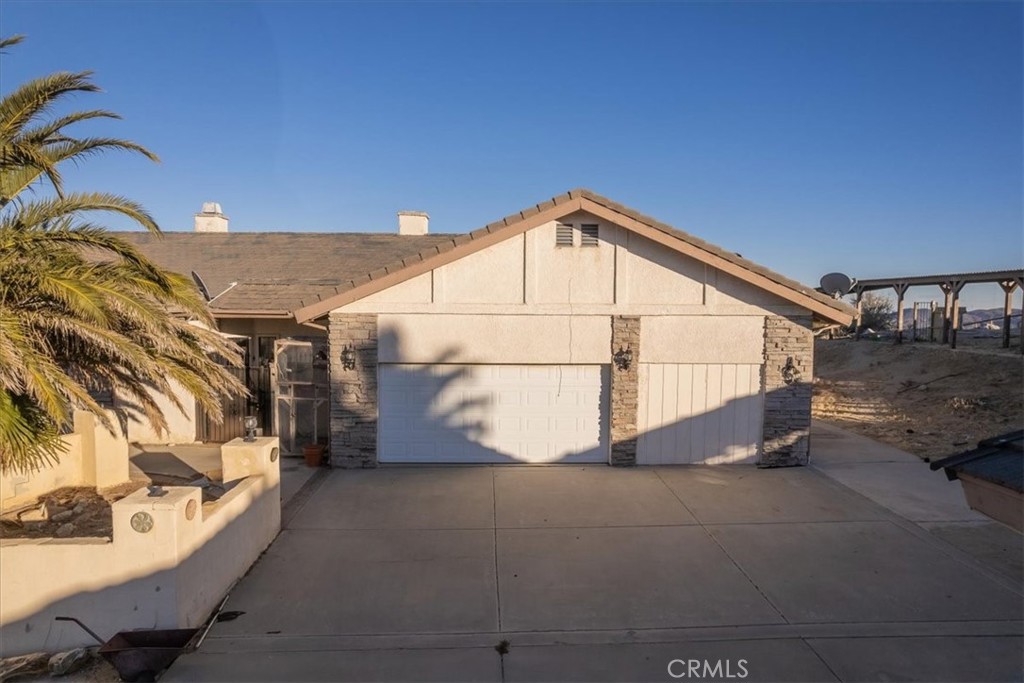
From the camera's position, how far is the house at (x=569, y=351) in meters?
9.89

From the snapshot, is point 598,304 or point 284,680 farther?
point 598,304

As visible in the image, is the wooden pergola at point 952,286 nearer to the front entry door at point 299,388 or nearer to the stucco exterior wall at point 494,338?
the stucco exterior wall at point 494,338

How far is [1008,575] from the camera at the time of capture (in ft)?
19.9

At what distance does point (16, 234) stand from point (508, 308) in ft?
21.2

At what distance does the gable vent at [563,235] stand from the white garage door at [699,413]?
8.40 ft

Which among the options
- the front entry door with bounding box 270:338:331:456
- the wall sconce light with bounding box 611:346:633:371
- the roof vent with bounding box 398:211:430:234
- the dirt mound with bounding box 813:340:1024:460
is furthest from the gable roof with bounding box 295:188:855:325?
the roof vent with bounding box 398:211:430:234

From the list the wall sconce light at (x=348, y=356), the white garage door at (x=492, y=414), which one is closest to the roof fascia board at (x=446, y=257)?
the wall sconce light at (x=348, y=356)

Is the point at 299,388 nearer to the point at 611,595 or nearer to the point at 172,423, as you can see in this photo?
the point at 172,423

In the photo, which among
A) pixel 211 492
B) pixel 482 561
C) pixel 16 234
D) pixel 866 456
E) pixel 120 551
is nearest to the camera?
pixel 120 551

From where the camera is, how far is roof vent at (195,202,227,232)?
17.2 metres

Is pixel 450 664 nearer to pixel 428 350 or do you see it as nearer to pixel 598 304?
pixel 428 350

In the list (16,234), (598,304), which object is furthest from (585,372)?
(16,234)

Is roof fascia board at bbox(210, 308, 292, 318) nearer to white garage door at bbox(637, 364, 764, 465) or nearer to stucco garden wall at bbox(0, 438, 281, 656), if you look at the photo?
stucco garden wall at bbox(0, 438, 281, 656)

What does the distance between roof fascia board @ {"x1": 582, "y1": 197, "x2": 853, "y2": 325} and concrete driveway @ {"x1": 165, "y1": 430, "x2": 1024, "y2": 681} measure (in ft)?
10.0
